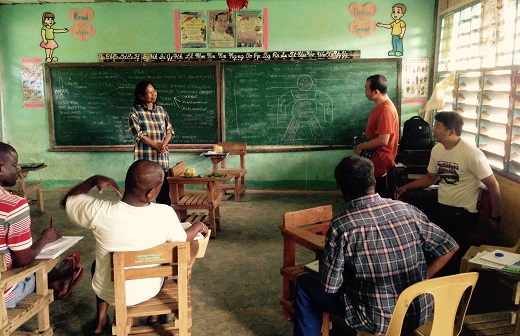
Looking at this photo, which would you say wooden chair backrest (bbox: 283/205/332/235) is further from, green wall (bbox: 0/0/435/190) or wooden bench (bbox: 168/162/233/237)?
green wall (bbox: 0/0/435/190)

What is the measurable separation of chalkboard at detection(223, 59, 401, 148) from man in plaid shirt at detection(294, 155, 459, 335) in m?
4.45

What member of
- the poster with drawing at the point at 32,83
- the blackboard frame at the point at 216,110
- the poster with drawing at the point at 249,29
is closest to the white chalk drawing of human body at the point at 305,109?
the blackboard frame at the point at 216,110

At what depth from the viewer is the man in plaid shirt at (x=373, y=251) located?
1.83m

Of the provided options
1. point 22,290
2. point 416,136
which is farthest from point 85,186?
point 416,136

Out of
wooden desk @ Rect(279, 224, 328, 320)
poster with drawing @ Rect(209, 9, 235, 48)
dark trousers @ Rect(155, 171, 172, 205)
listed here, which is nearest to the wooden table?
dark trousers @ Rect(155, 171, 172, 205)

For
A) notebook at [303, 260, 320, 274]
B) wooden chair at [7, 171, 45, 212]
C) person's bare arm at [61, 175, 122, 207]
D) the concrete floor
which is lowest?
the concrete floor

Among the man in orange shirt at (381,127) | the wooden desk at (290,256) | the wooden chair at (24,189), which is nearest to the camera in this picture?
the wooden desk at (290,256)

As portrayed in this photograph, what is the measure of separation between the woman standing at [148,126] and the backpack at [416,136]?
9.42ft

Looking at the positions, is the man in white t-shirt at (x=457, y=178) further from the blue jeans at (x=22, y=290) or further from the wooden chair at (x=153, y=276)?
the blue jeans at (x=22, y=290)

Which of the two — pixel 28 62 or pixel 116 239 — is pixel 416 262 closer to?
pixel 116 239

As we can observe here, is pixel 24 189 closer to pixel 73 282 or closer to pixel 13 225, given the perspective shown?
pixel 73 282

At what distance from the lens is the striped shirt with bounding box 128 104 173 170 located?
171 inches

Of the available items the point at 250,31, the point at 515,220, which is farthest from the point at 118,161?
the point at 515,220

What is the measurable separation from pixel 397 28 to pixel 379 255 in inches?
197
